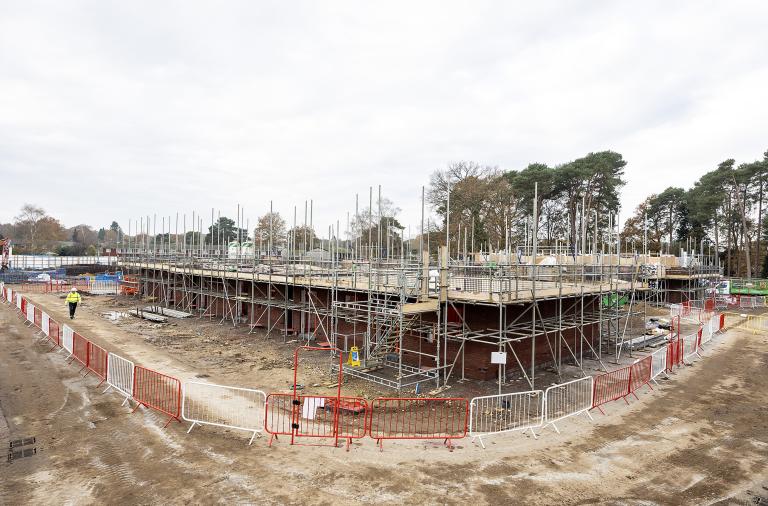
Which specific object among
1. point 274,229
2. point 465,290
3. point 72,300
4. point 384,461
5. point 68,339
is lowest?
point 384,461

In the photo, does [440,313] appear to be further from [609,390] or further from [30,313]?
[30,313]

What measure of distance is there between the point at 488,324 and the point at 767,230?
58.9 meters

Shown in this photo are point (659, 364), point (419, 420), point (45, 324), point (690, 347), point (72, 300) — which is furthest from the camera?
point (72, 300)

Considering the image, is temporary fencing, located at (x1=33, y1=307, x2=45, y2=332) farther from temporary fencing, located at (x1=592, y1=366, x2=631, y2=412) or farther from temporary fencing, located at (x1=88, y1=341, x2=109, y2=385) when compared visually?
temporary fencing, located at (x1=592, y1=366, x2=631, y2=412)

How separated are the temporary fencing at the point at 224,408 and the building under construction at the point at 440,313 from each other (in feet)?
12.4

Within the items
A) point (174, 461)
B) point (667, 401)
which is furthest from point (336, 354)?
point (667, 401)

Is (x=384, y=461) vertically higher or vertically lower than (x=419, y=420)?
higher

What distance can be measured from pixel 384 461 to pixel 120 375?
8548 mm

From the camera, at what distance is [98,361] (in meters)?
13.7

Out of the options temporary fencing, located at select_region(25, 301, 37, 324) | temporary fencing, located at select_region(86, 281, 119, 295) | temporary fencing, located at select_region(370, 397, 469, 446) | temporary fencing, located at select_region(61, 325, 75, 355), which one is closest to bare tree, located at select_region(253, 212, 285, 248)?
temporary fencing, located at select_region(86, 281, 119, 295)

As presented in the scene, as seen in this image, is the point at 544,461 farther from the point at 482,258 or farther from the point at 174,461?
the point at 482,258

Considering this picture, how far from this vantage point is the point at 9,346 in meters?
17.5

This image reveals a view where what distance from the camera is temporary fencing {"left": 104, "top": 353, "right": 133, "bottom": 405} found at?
37.9ft

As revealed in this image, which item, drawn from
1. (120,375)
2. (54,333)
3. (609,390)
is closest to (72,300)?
(54,333)
